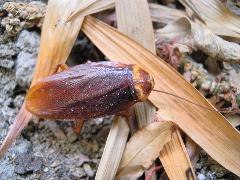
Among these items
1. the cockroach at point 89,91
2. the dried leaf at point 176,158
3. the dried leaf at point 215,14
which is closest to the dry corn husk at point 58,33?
the cockroach at point 89,91

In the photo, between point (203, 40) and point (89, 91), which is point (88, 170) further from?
point (203, 40)

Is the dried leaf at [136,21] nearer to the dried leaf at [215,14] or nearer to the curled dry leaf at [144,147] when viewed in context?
the dried leaf at [215,14]

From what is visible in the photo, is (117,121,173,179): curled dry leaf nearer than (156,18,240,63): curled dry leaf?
Yes

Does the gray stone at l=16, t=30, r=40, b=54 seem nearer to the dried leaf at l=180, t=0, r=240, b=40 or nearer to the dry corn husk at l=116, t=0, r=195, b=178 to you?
the dry corn husk at l=116, t=0, r=195, b=178

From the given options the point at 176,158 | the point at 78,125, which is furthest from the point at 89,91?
the point at 176,158

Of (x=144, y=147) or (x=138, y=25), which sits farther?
(x=138, y=25)

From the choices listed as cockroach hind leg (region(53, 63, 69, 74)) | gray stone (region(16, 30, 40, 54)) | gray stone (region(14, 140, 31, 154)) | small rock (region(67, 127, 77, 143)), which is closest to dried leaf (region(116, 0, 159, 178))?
cockroach hind leg (region(53, 63, 69, 74))
